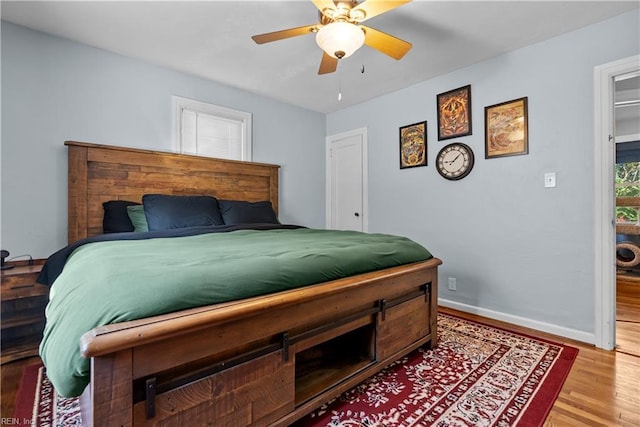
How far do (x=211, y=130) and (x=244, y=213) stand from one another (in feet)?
3.49

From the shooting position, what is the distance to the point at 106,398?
2.79ft

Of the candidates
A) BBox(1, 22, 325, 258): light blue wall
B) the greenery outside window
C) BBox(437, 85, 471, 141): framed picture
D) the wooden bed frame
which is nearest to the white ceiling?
BBox(1, 22, 325, 258): light blue wall

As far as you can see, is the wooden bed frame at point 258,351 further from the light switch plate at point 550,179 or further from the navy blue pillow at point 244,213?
the navy blue pillow at point 244,213

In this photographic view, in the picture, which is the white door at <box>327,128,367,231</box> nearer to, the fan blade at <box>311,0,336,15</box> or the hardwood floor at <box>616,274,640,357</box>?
the fan blade at <box>311,0,336,15</box>

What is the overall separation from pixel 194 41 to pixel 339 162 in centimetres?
233

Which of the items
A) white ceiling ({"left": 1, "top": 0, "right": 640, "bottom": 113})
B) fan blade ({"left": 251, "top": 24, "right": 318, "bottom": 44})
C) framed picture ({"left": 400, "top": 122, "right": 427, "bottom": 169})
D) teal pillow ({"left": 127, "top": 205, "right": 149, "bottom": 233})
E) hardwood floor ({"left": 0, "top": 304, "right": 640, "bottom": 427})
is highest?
white ceiling ({"left": 1, "top": 0, "right": 640, "bottom": 113})

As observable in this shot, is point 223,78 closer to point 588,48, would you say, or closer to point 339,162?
point 339,162

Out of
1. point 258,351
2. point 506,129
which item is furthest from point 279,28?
point 258,351

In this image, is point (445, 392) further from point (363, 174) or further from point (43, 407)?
point (363, 174)

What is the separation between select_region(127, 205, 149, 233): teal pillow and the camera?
2.57 m

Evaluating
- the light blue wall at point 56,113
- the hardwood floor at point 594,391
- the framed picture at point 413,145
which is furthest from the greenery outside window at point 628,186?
the light blue wall at point 56,113

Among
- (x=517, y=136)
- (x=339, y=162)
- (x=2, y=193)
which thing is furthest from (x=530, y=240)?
(x=2, y=193)

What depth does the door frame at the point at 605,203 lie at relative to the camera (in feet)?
7.26

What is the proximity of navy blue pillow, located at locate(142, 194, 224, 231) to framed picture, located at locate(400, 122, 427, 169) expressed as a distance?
2.14m
